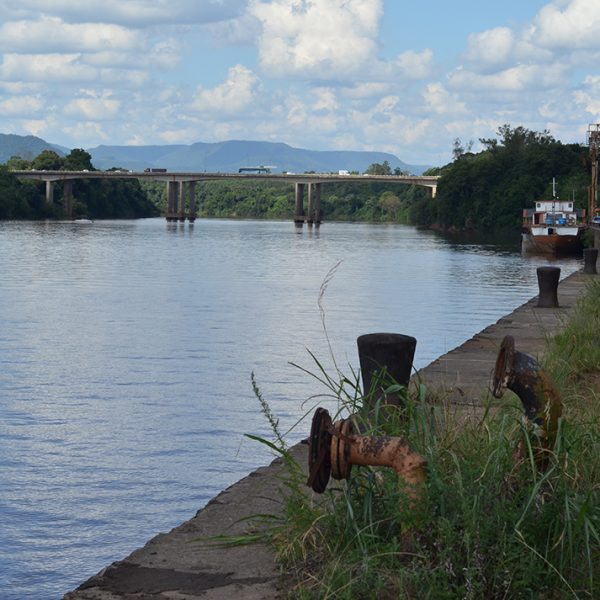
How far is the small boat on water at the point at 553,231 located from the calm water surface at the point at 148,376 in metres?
27.7

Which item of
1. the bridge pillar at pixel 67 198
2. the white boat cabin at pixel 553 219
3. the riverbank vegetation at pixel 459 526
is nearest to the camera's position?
the riverbank vegetation at pixel 459 526

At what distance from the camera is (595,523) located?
6.37m

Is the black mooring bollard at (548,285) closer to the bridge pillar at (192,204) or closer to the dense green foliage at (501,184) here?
the dense green foliage at (501,184)

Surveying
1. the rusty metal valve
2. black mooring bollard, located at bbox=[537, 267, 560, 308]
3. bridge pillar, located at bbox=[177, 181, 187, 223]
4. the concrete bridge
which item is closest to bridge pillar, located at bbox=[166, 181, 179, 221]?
the concrete bridge

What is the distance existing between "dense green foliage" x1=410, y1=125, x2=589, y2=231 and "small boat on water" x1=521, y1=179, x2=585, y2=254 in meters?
50.4

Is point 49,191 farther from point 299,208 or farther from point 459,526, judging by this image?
point 459,526

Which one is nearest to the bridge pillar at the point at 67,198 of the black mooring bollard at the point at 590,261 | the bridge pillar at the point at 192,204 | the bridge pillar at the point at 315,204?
the bridge pillar at the point at 192,204

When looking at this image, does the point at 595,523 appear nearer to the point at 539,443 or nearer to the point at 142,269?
the point at 539,443

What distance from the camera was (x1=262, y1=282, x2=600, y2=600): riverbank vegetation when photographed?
594cm

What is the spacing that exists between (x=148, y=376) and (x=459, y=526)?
528 inches

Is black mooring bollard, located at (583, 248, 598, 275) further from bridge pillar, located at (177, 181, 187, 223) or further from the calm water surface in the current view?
bridge pillar, located at (177, 181, 187, 223)

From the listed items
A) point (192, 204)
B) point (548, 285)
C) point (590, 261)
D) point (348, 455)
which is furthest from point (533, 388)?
point (192, 204)

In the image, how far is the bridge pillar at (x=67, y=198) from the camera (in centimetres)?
17725

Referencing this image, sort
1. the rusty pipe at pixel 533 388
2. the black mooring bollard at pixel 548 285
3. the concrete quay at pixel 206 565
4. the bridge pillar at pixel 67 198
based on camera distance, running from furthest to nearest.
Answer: the bridge pillar at pixel 67 198 → the black mooring bollard at pixel 548 285 → the rusty pipe at pixel 533 388 → the concrete quay at pixel 206 565
